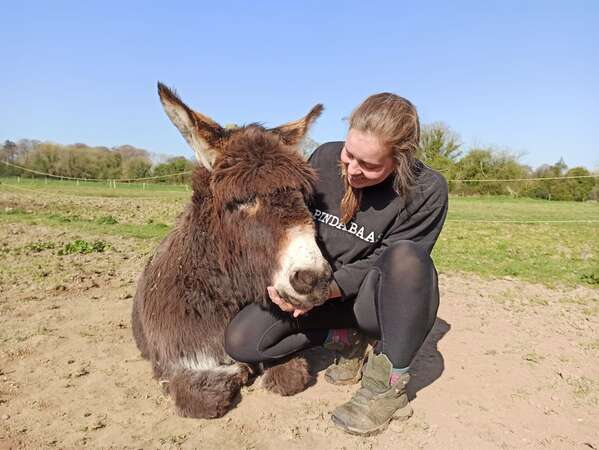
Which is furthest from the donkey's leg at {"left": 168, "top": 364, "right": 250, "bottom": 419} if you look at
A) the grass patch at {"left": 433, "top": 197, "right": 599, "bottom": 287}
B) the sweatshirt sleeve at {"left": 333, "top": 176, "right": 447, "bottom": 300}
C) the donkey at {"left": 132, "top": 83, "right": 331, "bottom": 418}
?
the grass patch at {"left": 433, "top": 197, "right": 599, "bottom": 287}

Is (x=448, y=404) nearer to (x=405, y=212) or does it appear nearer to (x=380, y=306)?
(x=380, y=306)

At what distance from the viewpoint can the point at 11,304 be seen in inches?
186

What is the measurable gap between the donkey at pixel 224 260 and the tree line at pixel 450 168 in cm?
3201

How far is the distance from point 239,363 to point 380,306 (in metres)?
1.08

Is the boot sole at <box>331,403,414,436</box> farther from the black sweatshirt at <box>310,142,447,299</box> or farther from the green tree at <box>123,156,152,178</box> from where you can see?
the green tree at <box>123,156,152,178</box>

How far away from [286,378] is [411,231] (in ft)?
4.38

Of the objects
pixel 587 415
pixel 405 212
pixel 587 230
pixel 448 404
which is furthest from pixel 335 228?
pixel 587 230

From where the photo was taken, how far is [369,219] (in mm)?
3131

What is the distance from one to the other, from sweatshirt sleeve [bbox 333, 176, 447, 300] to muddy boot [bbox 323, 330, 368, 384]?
1.62 ft

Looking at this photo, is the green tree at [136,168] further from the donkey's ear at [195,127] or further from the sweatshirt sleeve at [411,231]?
the sweatshirt sleeve at [411,231]

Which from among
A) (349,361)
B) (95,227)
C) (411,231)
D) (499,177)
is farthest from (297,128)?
(499,177)

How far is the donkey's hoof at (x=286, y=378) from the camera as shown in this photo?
10.2 ft

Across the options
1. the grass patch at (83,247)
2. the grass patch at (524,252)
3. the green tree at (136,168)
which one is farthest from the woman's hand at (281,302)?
the green tree at (136,168)

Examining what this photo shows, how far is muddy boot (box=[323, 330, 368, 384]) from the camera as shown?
335 centimetres
